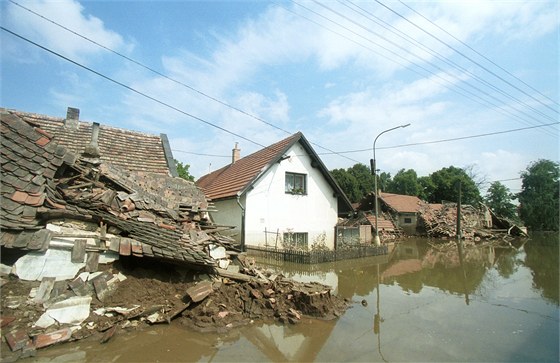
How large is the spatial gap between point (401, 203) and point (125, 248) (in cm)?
3648

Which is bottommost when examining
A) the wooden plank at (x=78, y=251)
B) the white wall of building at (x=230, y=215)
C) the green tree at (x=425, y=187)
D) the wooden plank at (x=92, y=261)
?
the wooden plank at (x=92, y=261)

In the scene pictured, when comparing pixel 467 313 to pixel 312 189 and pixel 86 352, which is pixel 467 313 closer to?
pixel 86 352

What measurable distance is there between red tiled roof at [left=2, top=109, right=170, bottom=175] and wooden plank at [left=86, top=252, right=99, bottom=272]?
581 centimetres

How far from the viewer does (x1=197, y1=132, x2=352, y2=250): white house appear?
16.4 meters

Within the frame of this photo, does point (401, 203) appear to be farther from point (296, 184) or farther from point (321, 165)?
point (296, 184)

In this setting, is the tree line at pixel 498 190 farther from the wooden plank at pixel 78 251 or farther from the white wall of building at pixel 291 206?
the wooden plank at pixel 78 251

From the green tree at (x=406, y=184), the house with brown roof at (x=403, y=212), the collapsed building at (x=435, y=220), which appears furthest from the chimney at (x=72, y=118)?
the green tree at (x=406, y=184)

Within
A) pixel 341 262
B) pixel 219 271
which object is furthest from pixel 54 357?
pixel 341 262

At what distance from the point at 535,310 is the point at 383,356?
18.6 feet

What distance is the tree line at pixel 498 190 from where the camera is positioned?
44.5 meters

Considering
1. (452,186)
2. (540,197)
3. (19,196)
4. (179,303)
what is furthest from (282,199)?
(540,197)

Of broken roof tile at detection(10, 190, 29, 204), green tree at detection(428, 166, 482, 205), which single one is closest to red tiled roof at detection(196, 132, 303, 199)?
broken roof tile at detection(10, 190, 29, 204)

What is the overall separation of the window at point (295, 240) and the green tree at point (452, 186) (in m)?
37.4

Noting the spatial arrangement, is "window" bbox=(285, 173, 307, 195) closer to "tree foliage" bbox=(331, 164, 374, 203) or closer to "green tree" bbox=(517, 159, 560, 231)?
"tree foliage" bbox=(331, 164, 374, 203)
